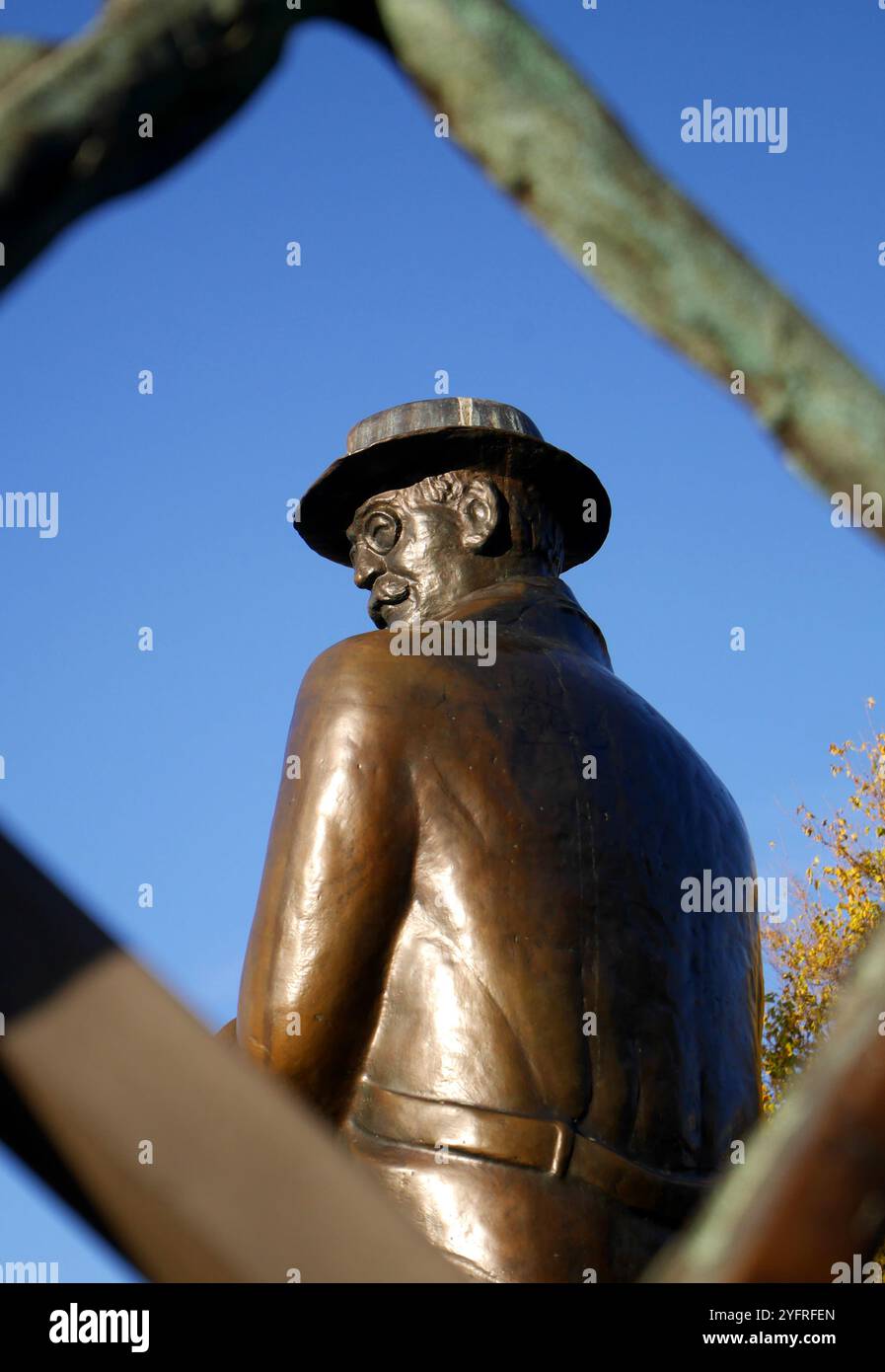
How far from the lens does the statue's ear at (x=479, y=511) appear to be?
4.30m

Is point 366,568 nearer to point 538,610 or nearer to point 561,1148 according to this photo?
point 538,610

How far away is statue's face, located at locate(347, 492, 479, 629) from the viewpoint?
431cm

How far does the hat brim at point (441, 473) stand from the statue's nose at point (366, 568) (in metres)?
0.16

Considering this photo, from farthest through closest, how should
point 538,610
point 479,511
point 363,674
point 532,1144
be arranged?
point 479,511 → point 538,610 → point 363,674 → point 532,1144

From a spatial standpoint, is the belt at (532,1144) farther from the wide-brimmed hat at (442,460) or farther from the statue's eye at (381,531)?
the wide-brimmed hat at (442,460)

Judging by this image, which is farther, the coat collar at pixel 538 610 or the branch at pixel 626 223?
the coat collar at pixel 538 610

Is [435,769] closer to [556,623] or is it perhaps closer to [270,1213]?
[556,623]

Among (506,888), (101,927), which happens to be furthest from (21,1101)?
(506,888)

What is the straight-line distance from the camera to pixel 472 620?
396cm

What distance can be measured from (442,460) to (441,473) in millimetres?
32

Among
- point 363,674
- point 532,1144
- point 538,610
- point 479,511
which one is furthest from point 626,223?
point 479,511

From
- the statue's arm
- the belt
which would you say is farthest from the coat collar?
the belt

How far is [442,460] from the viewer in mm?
4379

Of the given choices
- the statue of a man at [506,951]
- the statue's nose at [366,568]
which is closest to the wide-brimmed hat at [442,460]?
the statue's nose at [366,568]
